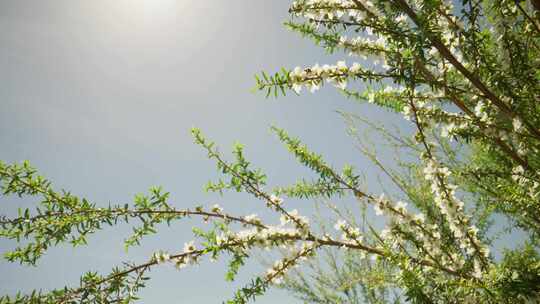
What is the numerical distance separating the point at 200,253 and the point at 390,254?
3.75ft

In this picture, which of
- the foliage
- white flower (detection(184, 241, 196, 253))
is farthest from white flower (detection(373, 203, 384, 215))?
white flower (detection(184, 241, 196, 253))

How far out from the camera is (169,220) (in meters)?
2.12

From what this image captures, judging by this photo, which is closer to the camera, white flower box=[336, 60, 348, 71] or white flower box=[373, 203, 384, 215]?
white flower box=[336, 60, 348, 71]

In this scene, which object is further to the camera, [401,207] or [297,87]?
[401,207]

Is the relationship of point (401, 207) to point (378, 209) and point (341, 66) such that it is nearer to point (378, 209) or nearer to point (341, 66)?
point (378, 209)

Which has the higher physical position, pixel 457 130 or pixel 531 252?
→ pixel 457 130

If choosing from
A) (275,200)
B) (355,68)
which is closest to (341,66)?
(355,68)

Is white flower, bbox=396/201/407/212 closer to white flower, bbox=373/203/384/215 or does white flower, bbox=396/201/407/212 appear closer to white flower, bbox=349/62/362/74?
white flower, bbox=373/203/384/215

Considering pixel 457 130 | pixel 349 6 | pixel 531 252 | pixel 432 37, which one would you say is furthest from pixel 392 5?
pixel 531 252

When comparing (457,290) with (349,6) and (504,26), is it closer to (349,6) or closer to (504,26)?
(504,26)

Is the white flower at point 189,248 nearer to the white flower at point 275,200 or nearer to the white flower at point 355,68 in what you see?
the white flower at point 275,200

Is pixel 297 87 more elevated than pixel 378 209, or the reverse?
pixel 297 87

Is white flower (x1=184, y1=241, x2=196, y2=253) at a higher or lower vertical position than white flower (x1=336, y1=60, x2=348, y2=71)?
lower

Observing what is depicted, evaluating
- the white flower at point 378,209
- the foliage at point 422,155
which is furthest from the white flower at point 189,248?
the white flower at point 378,209
